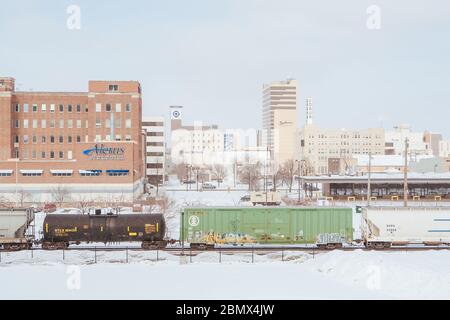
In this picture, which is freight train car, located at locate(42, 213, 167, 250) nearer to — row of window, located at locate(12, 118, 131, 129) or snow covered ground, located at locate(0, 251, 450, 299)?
snow covered ground, located at locate(0, 251, 450, 299)

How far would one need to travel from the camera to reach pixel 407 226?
34.0 metres

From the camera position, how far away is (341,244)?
111 feet

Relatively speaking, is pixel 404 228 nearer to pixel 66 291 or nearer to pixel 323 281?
pixel 323 281

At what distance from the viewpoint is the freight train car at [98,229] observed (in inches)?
1313

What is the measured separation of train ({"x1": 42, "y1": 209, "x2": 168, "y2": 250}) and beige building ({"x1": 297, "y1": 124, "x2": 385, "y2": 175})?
501 ft

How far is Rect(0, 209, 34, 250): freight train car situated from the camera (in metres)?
33.8

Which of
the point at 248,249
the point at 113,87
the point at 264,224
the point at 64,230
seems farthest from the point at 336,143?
the point at 64,230

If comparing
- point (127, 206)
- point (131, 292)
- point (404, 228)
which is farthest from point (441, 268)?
point (127, 206)

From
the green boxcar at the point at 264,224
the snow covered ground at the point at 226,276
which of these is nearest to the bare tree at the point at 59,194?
the snow covered ground at the point at 226,276

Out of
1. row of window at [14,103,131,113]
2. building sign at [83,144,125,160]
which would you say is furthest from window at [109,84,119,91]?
building sign at [83,144,125,160]

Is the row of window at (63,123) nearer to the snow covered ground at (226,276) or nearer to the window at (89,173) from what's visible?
the window at (89,173)

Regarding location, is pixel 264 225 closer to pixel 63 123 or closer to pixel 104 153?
pixel 104 153
